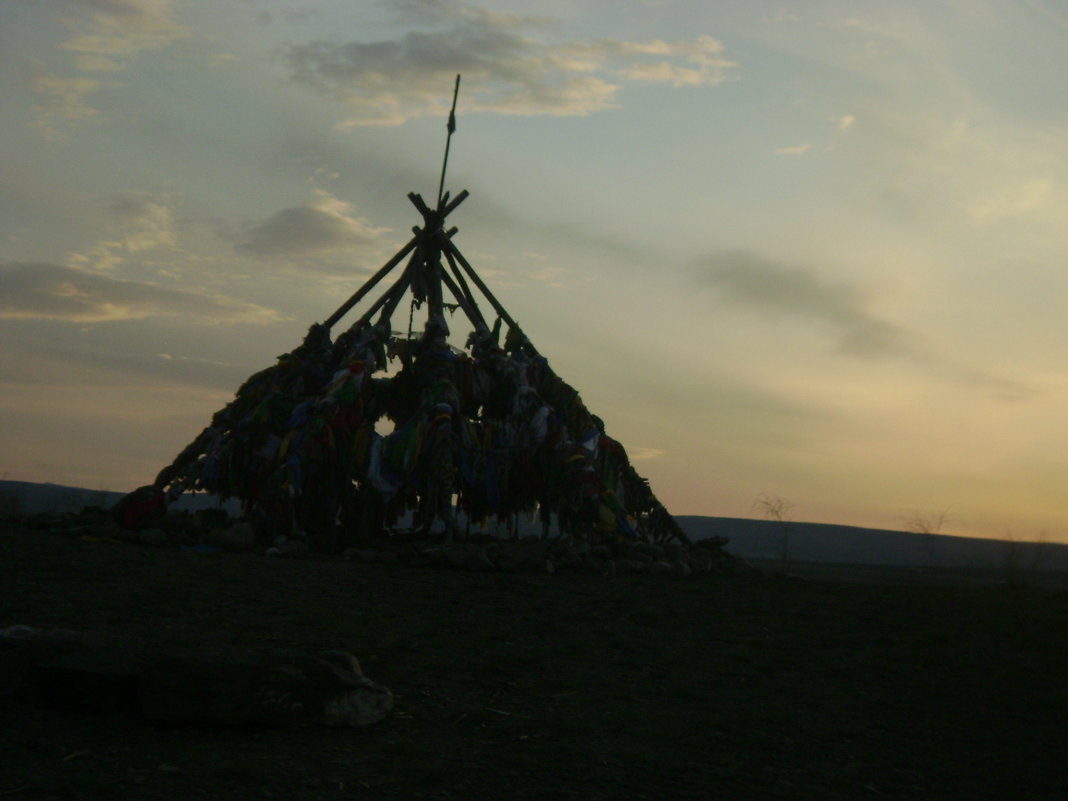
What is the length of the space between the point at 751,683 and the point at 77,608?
15.5 ft

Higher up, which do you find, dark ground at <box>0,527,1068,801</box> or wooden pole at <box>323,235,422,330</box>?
wooden pole at <box>323,235,422,330</box>

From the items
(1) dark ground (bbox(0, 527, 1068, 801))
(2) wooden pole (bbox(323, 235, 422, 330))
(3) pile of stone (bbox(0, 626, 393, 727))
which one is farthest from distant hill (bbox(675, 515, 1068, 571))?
(3) pile of stone (bbox(0, 626, 393, 727))

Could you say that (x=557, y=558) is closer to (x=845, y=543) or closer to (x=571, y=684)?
(x=571, y=684)

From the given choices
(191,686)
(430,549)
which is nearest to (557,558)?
(430,549)

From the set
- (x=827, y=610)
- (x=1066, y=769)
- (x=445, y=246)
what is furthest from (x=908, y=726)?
(x=445, y=246)

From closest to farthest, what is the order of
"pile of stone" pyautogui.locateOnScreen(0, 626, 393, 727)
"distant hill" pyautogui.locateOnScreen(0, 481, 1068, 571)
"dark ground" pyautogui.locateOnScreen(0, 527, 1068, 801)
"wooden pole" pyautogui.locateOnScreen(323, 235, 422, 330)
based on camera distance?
"dark ground" pyautogui.locateOnScreen(0, 527, 1068, 801), "pile of stone" pyautogui.locateOnScreen(0, 626, 393, 727), "wooden pole" pyautogui.locateOnScreen(323, 235, 422, 330), "distant hill" pyautogui.locateOnScreen(0, 481, 1068, 571)

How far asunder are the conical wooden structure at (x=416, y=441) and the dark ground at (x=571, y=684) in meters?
1.73

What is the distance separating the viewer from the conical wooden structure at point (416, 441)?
519 inches

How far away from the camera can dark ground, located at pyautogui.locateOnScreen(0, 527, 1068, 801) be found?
222 inches

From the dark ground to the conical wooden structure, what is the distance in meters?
1.73

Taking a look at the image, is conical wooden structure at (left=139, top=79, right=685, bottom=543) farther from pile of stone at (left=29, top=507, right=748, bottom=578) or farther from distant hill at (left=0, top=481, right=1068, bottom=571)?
distant hill at (left=0, top=481, right=1068, bottom=571)

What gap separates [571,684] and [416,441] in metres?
6.04

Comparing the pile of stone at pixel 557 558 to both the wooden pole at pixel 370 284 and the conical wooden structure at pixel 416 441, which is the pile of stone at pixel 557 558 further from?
the wooden pole at pixel 370 284

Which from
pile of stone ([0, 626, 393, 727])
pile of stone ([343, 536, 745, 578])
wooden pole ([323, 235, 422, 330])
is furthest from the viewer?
wooden pole ([323, 235, 422, 330])
